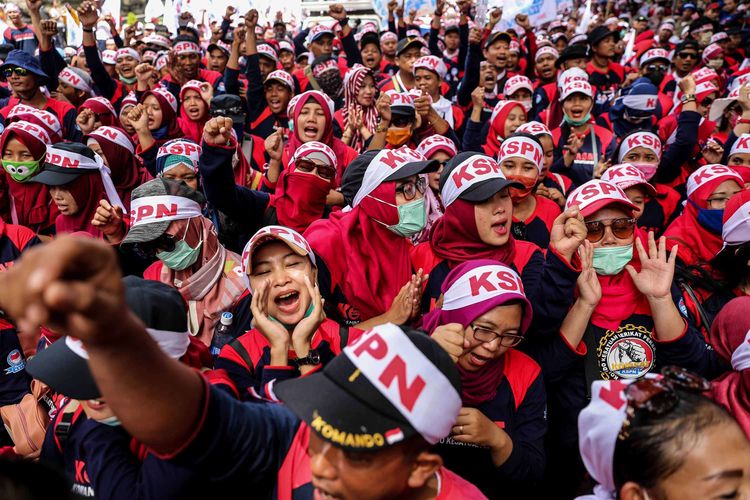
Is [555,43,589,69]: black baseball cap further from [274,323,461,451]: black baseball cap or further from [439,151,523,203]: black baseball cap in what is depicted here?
[274,323,461,451]: black baseball cap

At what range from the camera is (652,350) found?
2512 millimetres

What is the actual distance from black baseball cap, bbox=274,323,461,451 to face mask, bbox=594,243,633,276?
5.37 ft

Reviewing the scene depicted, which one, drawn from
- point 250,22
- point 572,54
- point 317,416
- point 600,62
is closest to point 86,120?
point 250,22

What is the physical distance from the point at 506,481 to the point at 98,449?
1582 millimetres

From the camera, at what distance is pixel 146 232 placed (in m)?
2.89

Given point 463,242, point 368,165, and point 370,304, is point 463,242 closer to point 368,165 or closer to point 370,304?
point 370,304

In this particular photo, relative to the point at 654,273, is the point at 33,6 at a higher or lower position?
higher

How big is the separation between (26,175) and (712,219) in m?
5.24

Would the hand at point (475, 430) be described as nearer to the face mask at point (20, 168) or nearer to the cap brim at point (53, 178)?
the cap brim at point (53, 178)

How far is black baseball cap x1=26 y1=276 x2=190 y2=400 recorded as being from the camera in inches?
63.2

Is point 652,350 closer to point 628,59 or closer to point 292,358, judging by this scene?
point 292,358

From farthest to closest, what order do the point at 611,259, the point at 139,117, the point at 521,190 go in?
the point at 139,117 < the point at 521,190 < the point at 611,259

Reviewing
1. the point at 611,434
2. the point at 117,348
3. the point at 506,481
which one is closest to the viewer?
the point at 117,348

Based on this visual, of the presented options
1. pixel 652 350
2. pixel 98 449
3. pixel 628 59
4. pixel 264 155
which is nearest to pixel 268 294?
pixel 98 449
